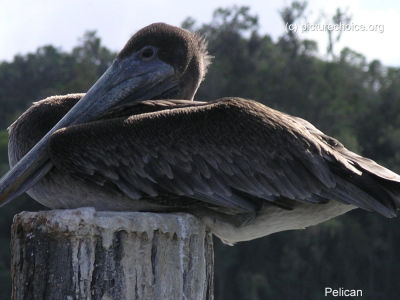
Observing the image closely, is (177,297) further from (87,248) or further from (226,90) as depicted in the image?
(226,90)

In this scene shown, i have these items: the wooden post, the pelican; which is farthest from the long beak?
the wooden post

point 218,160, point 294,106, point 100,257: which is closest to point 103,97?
point 218,160

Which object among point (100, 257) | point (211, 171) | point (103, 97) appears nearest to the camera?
point (100, 257)

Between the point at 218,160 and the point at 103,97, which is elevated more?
the point at 103,97

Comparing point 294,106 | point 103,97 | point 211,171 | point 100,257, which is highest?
point 294,106

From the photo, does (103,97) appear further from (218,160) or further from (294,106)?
(294,106)

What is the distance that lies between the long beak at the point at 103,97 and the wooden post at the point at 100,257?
0.40 m

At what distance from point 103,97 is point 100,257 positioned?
48.4 inches

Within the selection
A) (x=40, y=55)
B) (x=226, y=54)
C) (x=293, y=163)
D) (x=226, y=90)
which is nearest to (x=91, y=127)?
(x=293, y=163)

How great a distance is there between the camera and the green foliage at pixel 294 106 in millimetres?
34844

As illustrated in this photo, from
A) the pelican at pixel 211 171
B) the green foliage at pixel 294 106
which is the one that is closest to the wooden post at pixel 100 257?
the pelican at pixel 211 171

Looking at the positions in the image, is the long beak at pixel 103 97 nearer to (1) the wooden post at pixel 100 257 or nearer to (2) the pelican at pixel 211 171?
(2) the pelican at pixel 211 171

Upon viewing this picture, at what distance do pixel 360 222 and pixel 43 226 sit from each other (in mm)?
33732

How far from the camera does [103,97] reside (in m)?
4.59
